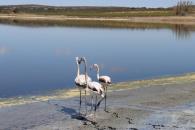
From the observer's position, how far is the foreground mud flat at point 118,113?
34.0 ft

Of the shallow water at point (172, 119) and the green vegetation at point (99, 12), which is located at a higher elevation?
the shallow water at point (172, 119)

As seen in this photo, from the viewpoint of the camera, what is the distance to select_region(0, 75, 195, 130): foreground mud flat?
10.4 m

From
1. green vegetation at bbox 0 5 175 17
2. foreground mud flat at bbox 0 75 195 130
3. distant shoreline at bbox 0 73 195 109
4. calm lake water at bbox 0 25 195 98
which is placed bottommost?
green vegetation at bbox 0 5 175 17

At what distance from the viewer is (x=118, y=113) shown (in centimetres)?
1145

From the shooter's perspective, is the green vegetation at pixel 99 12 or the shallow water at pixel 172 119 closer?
the shallow water at pixel 172 119

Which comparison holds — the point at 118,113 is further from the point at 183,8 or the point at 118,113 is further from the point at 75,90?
the point at 183,8

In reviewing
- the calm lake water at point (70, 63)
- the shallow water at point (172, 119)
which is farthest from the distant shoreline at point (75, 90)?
the shallow water at point (172, 119)

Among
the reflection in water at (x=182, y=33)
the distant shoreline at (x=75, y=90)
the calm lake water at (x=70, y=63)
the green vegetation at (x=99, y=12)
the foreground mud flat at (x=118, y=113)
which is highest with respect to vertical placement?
the foreground mud flat at (x=118, y=113)

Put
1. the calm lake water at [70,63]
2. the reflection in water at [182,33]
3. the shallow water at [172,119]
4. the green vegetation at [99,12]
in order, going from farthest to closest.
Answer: the green vegetation at [99,12] → the reflection in water at [182,33] → the calm lake water at [70,63] → the shallow water at [172,119]

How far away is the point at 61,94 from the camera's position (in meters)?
14.6

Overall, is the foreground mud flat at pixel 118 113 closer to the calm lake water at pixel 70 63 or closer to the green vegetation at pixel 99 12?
the calm lake water at pixel 70 63

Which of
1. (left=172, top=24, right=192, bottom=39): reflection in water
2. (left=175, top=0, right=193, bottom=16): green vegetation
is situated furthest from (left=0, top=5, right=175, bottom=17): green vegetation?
(left=172, top=24, right=192, bottom=39): reflection in water

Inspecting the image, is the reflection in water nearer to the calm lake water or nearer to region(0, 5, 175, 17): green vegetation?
the calm lake water

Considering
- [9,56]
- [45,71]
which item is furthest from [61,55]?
[45,71]
